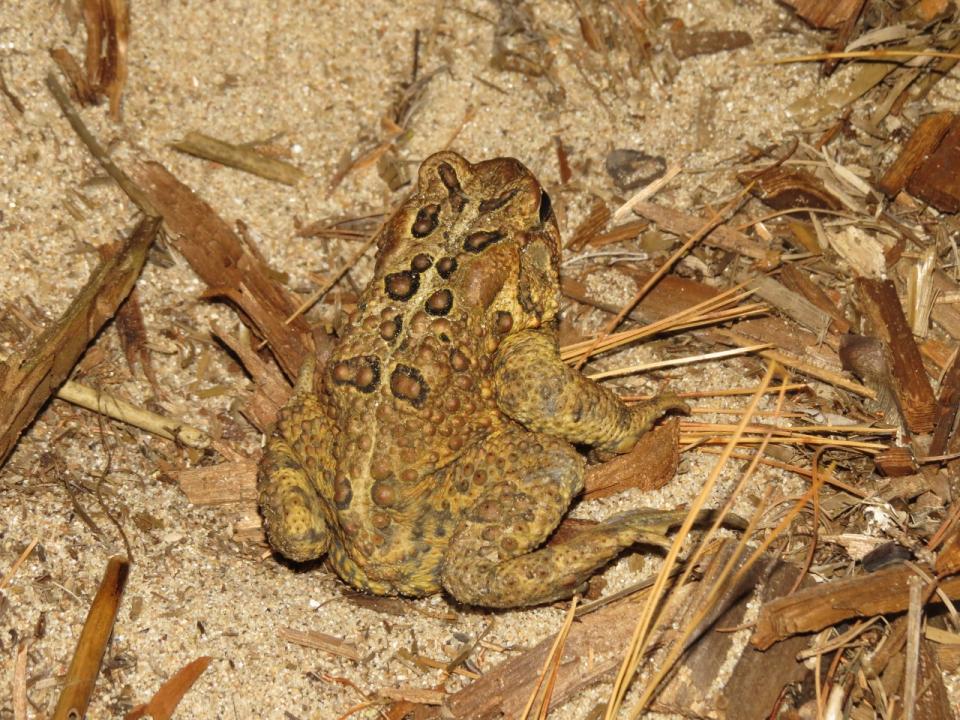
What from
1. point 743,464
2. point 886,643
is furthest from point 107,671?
point 886,643

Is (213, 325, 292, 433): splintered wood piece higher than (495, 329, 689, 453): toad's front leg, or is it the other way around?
(213, 325, 292, 433): splintered wood piece

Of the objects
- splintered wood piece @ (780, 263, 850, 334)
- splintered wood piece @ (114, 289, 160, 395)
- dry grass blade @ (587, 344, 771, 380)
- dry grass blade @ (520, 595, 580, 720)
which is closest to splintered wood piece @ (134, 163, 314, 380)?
splintered wood piece @ (114, 289, 160, 395)

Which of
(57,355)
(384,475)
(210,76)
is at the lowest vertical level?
(384,475)

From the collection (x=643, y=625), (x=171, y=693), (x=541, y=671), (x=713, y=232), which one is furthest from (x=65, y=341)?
(x=713, y=232)

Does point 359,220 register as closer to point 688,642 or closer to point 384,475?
point 384,475

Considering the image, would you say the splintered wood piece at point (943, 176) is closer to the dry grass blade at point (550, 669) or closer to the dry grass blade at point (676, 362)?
the dry grass blade at point (676, 362)

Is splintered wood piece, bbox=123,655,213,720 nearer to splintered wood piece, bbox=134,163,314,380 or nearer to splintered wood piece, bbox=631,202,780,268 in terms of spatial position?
splintered wood piece, bbox=134,163,314,380
